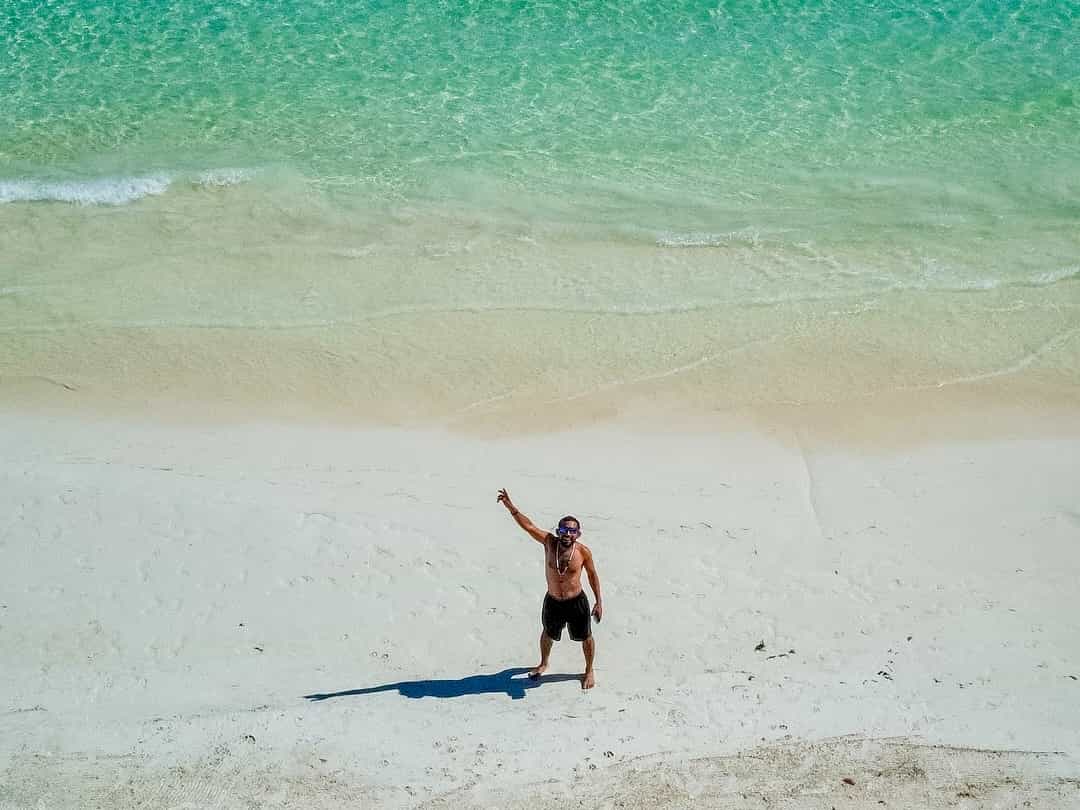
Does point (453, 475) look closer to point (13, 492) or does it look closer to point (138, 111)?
point (13, 492)

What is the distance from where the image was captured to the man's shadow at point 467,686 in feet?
23.9

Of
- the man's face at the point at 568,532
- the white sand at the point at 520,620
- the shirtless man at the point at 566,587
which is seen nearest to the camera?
the white sand at the point at 520,620

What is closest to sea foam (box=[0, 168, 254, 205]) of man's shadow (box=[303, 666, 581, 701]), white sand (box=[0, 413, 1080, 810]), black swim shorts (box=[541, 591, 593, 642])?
white sand (box=[0, 413, 1080, 810])

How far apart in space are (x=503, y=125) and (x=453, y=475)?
8355 mm

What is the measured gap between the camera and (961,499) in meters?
9.49

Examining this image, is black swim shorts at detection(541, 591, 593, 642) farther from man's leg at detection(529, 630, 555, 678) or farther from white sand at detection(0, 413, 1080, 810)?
white sand at detection(0, 413, 1080, 810)

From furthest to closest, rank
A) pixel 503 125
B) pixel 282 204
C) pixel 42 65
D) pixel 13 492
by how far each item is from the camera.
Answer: pixel 42 65 < pixel 503 125 < pixel 282 204 < pixel 13 492

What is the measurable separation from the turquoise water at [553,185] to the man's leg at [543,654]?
4.18m

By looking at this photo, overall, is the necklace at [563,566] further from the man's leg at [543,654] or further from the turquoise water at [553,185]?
the turquoise water at [553,185]

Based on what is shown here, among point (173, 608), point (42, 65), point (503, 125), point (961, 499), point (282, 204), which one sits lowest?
point (173, 608)

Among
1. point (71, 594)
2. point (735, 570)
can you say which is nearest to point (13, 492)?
point (71, 594)

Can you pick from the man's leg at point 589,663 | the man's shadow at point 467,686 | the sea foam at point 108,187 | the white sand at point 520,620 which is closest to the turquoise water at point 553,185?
the sea foam at point 108,187

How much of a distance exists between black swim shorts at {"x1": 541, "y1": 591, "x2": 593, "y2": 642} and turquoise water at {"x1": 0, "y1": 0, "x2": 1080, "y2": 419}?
4.25 metres

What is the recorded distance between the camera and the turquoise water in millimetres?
12039
